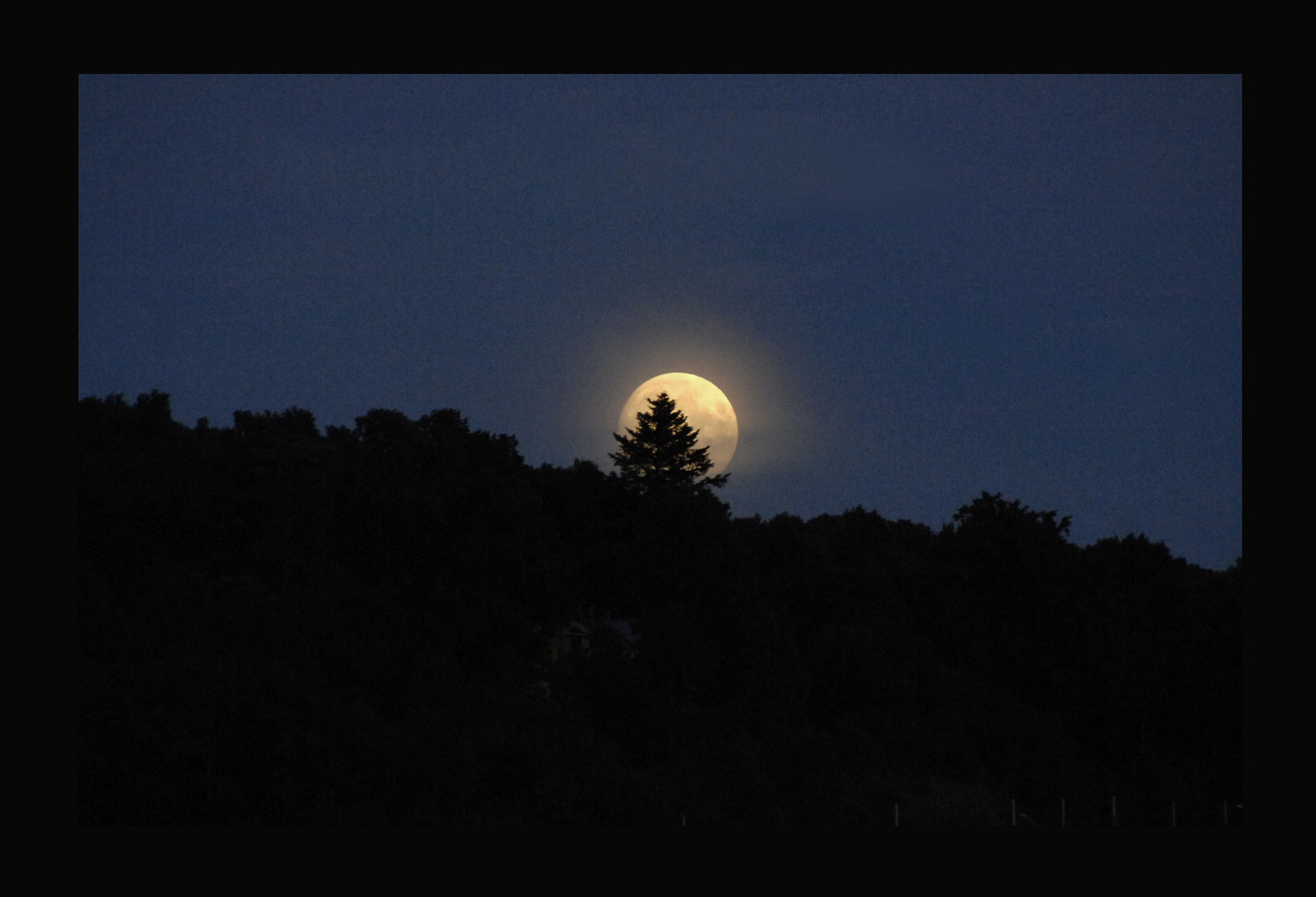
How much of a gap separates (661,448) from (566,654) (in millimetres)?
18977

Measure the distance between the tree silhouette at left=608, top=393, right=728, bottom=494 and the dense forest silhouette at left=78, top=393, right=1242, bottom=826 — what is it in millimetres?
4889

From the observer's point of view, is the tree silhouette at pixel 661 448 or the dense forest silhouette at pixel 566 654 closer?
the dense forest silhouette at pixel 566 654

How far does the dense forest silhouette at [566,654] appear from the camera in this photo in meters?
22.4

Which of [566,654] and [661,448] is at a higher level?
[661,448]

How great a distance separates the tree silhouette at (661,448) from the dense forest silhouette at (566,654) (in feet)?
16.0

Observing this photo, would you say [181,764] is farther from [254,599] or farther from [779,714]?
[779,714]

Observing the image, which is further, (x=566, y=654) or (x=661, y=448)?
(x=661, y=448)

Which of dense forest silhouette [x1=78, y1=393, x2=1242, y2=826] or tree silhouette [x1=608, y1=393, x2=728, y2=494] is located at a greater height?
tree silhouette [x1=608, y1=393, x2=728, y2=494]

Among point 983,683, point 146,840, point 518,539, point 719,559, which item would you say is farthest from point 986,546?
point 146,840

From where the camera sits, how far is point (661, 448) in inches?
1895

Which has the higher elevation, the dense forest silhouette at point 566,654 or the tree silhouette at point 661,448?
the tree silhouette at point 661,448

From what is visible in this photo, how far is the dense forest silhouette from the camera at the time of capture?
22.4 metres

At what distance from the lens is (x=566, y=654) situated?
2998 cm

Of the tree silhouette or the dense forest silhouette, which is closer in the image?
the dense forest silhouette
